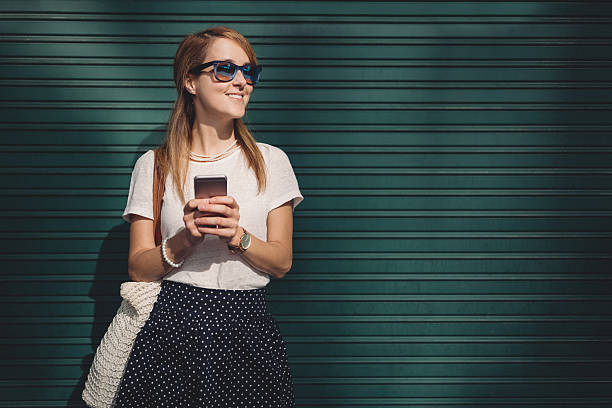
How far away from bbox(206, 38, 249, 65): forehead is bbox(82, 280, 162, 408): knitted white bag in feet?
3.37

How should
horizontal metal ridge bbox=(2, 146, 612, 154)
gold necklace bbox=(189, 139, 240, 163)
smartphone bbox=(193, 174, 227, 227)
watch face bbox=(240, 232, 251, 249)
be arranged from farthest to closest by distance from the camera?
horizontal metal ridge bbox=(2, 146, 612, 154)
gold necklace bbox=(189, 139, 240, 163)
watch face bbox=(240, 232, 251, 249)
smartphone bbox=(193, 174, 227, 227)

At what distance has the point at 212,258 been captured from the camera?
6.86ft

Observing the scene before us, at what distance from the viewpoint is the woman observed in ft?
6.64

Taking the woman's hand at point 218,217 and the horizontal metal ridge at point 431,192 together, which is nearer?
the woman's hand at point 218,217

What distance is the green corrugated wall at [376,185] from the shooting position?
332 centimetres

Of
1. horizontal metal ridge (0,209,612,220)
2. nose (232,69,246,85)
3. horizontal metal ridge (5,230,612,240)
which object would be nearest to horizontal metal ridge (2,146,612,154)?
horizontal metal ridge (0,209,612,220)

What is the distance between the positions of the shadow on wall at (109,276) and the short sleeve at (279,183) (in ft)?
4.70

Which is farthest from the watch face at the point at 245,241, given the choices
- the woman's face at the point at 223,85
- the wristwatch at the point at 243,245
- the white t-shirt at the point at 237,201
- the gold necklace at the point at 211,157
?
the woman's face at the point at 223,85

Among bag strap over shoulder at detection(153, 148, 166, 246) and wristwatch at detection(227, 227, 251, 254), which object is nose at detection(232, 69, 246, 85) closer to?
bag strap over shoulder at detection(153, 148, 166, 246)

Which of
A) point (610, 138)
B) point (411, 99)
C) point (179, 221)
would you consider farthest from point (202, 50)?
point (610, 138)

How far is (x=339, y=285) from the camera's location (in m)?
3.37

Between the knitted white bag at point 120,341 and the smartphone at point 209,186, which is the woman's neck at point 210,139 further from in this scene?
the knitted white bag at point 120,341

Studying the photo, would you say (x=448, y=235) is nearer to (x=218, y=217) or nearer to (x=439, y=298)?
(x=439, y=298)

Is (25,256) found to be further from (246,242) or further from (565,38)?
(565,38)
